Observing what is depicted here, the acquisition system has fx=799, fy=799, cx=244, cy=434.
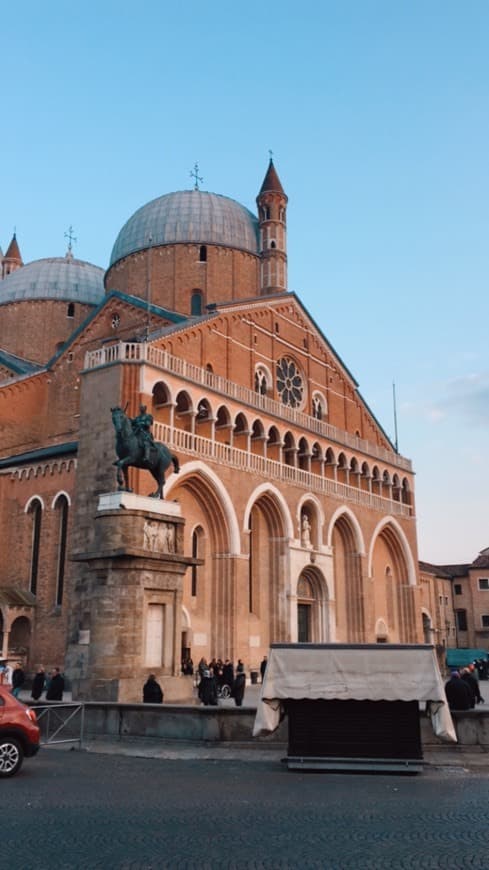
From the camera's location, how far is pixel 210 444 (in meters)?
27.0

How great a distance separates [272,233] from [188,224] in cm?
441

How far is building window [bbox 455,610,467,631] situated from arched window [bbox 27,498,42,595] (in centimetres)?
4106

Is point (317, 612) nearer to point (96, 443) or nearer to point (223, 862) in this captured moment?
point (96, 443)

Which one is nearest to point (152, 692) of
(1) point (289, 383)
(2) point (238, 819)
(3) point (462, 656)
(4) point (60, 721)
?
(4) point (60, 721)

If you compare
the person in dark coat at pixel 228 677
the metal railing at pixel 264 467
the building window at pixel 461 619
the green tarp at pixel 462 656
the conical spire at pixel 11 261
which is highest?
the conical spire at pixel 11 261

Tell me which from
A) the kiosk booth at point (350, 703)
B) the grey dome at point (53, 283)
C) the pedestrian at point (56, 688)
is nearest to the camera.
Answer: the kiosk booth at point (350, 703)

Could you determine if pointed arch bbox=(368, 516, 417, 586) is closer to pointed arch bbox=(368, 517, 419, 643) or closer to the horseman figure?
pointed arch bbox=(368, 517, 419, 643)

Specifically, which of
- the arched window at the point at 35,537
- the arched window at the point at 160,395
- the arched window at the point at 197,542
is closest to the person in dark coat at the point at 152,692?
the arched window at the point at 160,395

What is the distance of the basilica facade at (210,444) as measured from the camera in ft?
83.9

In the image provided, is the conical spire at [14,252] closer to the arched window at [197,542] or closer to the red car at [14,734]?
the arched window at [197,542]

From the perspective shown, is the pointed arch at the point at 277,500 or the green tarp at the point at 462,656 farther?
the green tarp at the point at 462,656

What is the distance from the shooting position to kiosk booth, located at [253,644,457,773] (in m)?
9.87

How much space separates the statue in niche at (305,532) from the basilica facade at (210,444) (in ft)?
0.20

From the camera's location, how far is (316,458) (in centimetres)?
3438
